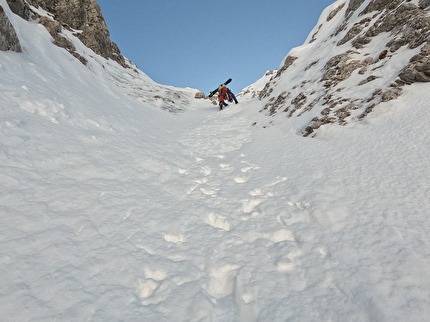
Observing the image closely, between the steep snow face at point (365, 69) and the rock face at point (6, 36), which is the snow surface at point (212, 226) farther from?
the rock face at point (6, 36)

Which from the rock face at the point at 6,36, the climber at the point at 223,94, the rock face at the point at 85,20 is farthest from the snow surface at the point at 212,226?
the rock face at the point at 85,20

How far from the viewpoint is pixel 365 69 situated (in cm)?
1273

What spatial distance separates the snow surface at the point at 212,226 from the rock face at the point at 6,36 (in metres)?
4.37

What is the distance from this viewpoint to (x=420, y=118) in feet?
24.5

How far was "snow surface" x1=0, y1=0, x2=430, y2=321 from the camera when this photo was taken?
3328 millimetres

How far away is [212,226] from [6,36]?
1339 cm

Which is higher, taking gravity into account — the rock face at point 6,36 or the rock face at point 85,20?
the rock face at point 85,20

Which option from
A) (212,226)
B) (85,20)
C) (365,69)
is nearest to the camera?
(212,226)

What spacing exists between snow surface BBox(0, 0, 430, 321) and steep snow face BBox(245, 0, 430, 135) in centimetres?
114

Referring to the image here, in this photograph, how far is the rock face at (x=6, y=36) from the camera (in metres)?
11.5

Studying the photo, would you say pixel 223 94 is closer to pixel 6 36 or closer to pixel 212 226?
pixel 6 36

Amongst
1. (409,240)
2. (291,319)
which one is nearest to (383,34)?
(409,240)

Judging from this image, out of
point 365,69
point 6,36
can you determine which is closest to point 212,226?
point 365,69

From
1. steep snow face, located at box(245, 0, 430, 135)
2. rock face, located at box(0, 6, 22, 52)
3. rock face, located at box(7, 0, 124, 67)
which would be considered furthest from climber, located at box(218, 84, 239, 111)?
rock face, located at box(0, 6, 22, 52)
